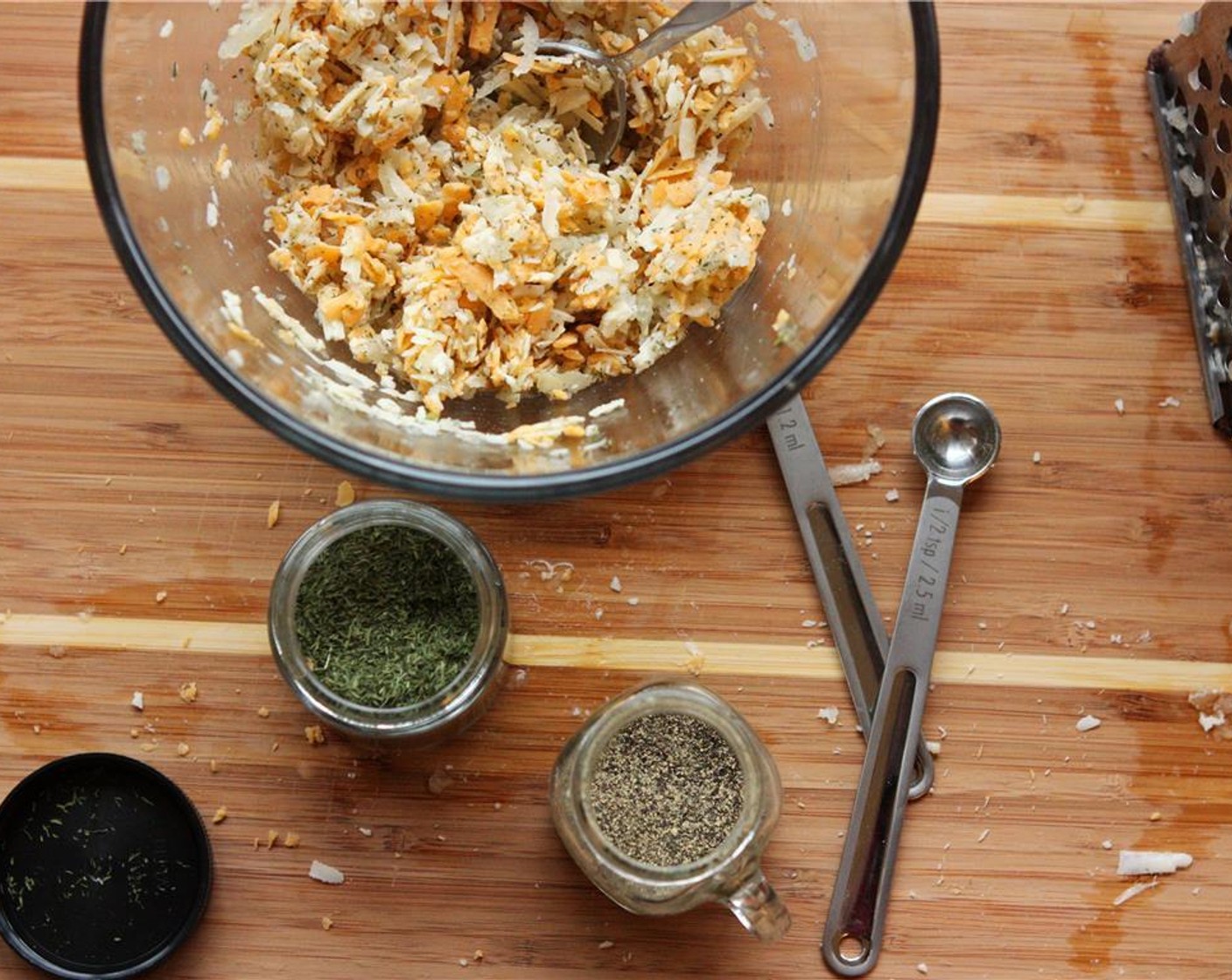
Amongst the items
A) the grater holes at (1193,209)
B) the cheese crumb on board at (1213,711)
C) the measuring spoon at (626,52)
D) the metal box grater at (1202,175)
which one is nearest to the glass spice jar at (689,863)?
the cheese crumb on board at (1213,711)

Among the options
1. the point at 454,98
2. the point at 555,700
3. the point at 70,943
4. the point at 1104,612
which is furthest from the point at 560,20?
the point at 70,943

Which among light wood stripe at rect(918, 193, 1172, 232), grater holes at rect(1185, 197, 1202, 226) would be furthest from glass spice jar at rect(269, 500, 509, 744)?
grater holes at rect(1185, 197, 1202, 226)

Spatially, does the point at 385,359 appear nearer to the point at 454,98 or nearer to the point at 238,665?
the point at 454,98

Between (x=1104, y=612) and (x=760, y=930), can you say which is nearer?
(x=760, y=930)

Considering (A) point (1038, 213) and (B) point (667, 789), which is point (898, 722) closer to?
(B) point (667, 789)

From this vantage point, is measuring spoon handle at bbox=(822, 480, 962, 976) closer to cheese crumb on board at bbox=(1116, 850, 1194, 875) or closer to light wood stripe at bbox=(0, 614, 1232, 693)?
light wood stripe at bbox=(0, 614, 1232, 693)
